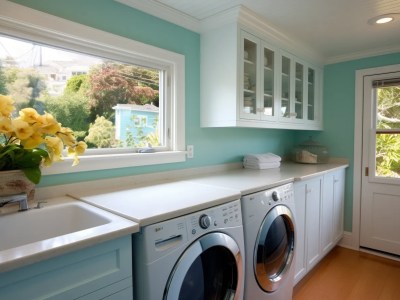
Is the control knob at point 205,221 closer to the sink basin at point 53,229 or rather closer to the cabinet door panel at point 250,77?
the sink basin at point 53,229

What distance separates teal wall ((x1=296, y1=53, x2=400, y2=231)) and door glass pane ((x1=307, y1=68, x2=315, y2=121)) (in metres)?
0.27

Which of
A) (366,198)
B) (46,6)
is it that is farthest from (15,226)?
(366,198)

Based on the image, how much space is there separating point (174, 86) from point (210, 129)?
1.60 ft

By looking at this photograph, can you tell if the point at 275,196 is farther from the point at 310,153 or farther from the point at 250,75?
the point at 310,153

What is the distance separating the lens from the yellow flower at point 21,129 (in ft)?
3.58

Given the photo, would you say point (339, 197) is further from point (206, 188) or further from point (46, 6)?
point (46, 6)

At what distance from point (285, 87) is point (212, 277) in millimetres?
1790

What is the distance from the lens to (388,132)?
273cm

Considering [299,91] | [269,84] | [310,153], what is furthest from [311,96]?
[269,84]

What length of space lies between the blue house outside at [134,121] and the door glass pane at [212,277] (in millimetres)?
927

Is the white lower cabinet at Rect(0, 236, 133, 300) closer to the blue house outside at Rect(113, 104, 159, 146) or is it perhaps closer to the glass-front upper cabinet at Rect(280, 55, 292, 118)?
the blue house outside at Rect(113, 104, 159, 146)

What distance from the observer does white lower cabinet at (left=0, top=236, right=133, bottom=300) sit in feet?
2.43

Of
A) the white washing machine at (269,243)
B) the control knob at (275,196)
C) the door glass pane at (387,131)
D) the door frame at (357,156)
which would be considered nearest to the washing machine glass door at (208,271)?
the white washing machine at (269,243)

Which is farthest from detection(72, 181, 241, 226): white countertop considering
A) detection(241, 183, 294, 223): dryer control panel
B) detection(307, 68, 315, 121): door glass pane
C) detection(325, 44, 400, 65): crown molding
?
detection(325, 44, 400, 65): crown molding
